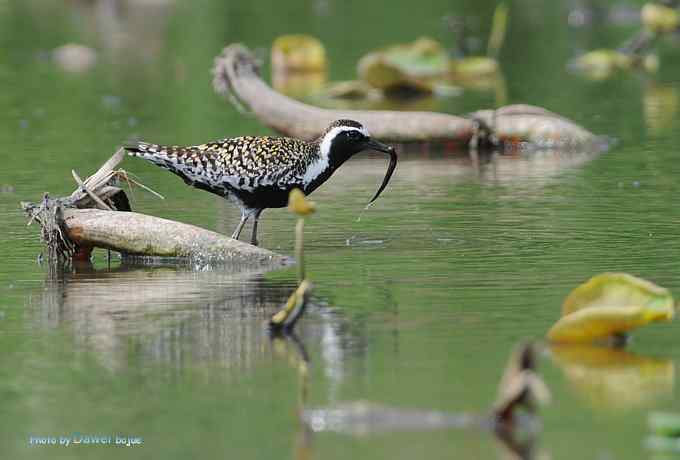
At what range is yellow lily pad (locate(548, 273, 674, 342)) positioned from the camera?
8508 mm

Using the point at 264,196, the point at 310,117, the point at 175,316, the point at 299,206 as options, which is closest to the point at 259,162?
the point at 264,196

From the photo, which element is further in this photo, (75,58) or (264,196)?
(75,58)

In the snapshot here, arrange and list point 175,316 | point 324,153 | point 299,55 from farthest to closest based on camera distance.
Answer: point 299,55
point 324,153
point 175,316

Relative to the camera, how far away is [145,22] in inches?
1433

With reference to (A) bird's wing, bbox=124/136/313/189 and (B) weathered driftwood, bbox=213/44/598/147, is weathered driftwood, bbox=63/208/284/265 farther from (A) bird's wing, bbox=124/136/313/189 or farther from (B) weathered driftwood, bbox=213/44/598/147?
(B) weathered driftwood, bbox=213/44/598/147

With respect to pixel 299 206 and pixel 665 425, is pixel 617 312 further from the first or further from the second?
pixel 299 206

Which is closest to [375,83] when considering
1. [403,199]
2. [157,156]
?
[403,199]

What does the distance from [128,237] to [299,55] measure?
16.1 meters

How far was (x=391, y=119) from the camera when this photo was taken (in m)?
17.7

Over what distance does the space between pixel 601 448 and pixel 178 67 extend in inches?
835

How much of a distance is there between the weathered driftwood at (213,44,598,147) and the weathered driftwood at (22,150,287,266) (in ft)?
19.7

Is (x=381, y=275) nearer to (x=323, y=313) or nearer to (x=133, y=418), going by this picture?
(x=323, y=313)

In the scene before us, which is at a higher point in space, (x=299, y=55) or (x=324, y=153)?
(x=299, y=55)

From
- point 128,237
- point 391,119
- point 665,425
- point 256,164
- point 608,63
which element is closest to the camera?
point 665,425
